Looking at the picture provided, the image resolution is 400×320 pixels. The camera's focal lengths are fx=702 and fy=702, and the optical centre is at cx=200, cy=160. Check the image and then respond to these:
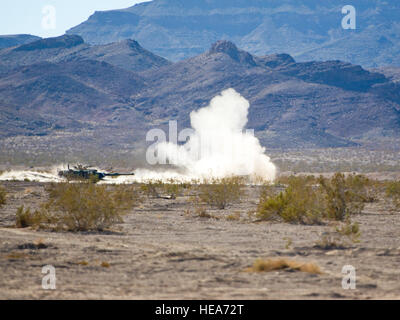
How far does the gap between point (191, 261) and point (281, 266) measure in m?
2.25

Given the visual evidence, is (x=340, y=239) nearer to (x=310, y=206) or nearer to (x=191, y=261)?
(x=191, y=261)

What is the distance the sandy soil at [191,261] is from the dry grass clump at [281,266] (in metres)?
0.22

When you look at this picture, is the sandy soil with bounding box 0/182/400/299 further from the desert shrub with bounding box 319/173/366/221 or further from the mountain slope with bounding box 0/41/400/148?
the mountain slope with bounding box 0/41/400/148

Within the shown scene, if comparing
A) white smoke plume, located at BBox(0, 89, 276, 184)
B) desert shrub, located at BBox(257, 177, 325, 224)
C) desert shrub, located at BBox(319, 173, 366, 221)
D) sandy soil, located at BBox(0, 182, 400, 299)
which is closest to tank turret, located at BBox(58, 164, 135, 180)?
white smoke plume, located at BBox(0, 89, 276, 184)

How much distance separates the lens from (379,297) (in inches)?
494

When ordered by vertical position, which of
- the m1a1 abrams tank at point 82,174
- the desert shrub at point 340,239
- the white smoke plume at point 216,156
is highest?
the white smoke plume at point 216,156

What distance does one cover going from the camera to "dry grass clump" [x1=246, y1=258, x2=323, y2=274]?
14.7 m

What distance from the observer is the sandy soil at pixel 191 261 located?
42.5 feet

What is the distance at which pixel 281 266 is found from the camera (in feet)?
49.5

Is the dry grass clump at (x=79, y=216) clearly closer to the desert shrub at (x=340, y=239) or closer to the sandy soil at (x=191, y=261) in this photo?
the sandy soil at (x=191, y=261)

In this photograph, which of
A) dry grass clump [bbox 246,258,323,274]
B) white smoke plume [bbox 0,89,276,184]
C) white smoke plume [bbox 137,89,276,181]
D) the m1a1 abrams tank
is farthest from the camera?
white smoke plume [bbox 137,89,276,181]

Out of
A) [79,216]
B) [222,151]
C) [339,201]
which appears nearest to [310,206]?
[339,201]


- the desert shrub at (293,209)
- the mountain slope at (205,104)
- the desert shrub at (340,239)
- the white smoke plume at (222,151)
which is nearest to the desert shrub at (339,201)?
the desert shrub at (293,209)

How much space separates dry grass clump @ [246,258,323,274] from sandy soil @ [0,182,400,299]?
0.71 feet
